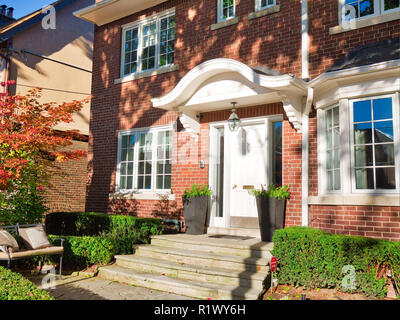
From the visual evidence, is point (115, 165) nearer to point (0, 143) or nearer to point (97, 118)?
point (97, 118)

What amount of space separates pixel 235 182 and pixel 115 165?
155 inches

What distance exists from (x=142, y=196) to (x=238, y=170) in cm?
288

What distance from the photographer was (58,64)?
51.3 ft

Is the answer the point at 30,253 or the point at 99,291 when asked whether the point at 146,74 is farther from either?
the point at 99,291

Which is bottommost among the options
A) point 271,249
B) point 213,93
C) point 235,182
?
point 271,249

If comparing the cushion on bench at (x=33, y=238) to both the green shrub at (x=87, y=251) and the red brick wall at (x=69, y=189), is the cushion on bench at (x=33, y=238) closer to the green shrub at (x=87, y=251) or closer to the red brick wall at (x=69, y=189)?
the green shrub at (x=87, y=251)

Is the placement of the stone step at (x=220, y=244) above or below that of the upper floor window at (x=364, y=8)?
below

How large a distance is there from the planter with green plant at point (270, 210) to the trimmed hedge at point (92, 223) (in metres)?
2.51

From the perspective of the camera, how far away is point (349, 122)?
257 inches

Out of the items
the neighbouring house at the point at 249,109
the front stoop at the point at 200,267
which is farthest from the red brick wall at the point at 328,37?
the front stoop at the point at 200,267

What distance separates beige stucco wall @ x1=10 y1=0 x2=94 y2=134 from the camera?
564 inches

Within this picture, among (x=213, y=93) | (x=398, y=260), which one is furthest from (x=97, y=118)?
(x=398, y=260)

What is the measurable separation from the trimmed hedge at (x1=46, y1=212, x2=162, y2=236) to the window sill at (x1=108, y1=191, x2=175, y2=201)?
0.81 m

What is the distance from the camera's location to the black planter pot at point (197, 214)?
27.1 feet
